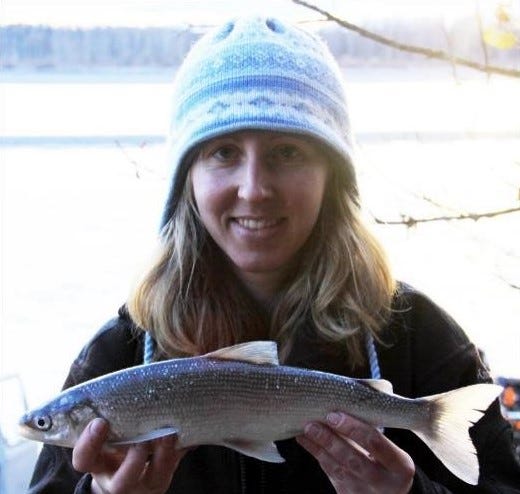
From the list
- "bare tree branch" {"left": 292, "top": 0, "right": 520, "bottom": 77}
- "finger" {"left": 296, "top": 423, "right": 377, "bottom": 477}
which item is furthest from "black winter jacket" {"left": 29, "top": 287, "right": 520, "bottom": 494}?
"bare tree branch" {"left": 292, "top": 0, "right": 520, "bottom": 77}

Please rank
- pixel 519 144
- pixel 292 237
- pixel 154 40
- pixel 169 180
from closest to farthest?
1. pixel 292 237
2. pixel 169 180
3. pixel 519 144
4. pixel 154 40

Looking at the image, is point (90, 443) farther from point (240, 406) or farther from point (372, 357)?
point (372, 357)

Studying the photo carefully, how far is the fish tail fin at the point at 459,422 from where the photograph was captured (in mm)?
1198

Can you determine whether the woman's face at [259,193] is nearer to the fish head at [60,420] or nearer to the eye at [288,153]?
the eye at [288,153]

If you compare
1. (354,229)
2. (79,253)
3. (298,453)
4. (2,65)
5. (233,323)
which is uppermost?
(2,65)

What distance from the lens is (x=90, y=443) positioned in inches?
44.6

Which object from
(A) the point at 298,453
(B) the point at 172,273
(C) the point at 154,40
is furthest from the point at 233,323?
(C) the point at 154,40

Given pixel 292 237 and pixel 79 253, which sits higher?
pixel 292 237

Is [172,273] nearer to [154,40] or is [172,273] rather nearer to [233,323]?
[233,323]

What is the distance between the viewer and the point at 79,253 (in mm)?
3588

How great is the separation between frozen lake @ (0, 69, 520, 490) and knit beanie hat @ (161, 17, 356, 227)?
836 mm

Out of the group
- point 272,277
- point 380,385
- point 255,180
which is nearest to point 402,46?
point 255,180

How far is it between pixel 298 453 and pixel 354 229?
0.47 metres

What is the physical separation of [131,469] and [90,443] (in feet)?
0.27
